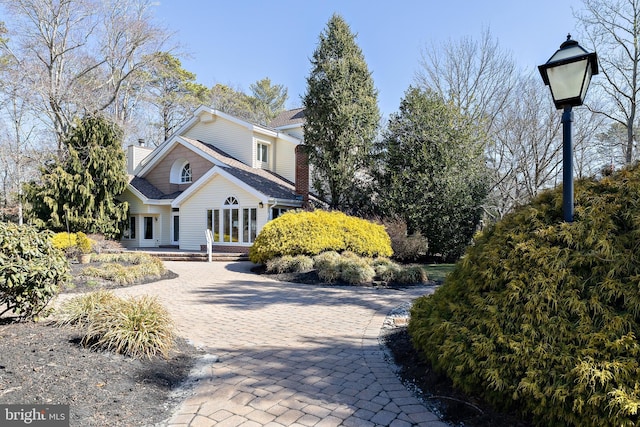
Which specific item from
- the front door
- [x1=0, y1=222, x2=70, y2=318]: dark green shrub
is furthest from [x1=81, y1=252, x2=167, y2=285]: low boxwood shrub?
the front door

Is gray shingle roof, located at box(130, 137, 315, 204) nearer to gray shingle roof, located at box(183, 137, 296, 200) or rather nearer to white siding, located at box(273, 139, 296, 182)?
gray shingle roof, located at box(183, 137, 296, 200)

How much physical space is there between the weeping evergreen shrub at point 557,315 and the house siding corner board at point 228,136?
20.4 m

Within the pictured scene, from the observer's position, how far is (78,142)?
67.7ft

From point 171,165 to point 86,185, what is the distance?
4.94m

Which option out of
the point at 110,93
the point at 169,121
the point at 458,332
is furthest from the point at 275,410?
the point at 169,121

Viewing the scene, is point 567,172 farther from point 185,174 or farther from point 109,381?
point 185,174

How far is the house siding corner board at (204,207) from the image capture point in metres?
18.7

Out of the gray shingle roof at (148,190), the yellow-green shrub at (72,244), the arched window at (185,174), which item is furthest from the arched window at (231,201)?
the yellow-green shrub at (72,244)

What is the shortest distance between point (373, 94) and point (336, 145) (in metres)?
3.49

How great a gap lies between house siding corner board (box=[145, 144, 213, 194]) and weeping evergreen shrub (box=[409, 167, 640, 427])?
2033 cm

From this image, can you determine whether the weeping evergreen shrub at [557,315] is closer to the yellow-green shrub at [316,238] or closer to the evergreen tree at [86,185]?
the yellow-green shrub at [316,238]

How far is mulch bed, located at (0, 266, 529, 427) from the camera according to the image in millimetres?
3090

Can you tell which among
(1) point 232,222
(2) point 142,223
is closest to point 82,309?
(1) point 232,222

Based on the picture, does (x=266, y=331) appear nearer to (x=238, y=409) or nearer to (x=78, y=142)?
(x=238, y=409)
